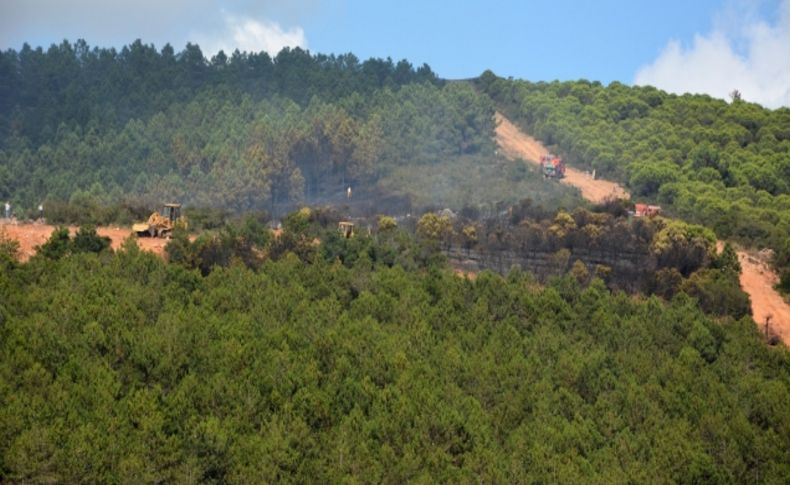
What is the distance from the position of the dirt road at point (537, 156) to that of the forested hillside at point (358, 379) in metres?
45.4

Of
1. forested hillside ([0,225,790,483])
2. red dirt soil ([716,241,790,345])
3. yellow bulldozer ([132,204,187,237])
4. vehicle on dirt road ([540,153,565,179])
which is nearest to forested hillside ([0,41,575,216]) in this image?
vehicle on dirt road ([540,153,565,179])

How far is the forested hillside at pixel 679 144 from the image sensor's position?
326 feet

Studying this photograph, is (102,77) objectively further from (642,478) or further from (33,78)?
(642,478)

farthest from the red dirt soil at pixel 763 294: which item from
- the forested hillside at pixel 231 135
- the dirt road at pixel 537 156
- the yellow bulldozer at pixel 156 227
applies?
the yellow bulldozer at pixel 156 227

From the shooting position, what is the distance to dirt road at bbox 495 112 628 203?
374 feet

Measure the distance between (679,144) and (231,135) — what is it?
155 ft

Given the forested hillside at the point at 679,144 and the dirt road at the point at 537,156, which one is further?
the dirt road at the point at 537,156

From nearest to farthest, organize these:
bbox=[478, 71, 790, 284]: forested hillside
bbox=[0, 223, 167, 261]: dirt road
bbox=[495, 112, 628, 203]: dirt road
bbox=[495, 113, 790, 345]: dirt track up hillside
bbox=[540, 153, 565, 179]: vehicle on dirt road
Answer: bbox=[0, 223, 167, 261]: dirt road < bbox=[495, 113, 790, 345]: dirt track up hillside < bbox=[478, 71, 790, 284]: forested hillside < bbox=[495, 112, 628, 203]: dirt road < bbox=[540, 153, 565, 179]: vehicle on dirt road

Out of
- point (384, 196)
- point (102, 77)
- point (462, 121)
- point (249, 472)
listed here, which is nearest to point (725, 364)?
point (249, 472)

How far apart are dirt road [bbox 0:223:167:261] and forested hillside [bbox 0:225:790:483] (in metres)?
3.91

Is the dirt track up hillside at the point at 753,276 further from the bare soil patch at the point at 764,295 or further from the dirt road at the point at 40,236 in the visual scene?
the dirt road at the point at 40,236

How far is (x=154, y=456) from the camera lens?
38500 mm

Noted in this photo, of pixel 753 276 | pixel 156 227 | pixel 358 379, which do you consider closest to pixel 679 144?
pixel 753 276

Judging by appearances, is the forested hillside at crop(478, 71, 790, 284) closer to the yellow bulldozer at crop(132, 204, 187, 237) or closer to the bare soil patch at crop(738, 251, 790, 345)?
the bare soil patch at crop(738, 251, 790, 345)
